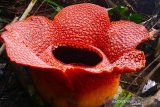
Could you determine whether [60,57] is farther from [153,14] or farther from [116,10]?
[153,14]

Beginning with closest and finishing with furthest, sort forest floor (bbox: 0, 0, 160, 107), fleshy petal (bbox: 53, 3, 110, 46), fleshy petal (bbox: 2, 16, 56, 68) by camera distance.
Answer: fleshy petal (bbox: 2, 16, 56, 68)
forest floor (bbox: 0, 0, 160, 107)
fleshy petal (bbox: 53, 3, 110, 46)

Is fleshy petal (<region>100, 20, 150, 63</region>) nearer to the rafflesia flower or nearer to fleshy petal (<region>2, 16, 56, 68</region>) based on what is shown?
the rafflesia flower

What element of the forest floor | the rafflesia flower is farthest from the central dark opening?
the forest floor

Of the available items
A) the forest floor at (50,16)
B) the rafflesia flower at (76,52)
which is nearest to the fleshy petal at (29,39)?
the rafflesia flower at (76,52)

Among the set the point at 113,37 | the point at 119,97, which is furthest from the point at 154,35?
the point at 119,97

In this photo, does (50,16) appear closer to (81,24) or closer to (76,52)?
(81,24)

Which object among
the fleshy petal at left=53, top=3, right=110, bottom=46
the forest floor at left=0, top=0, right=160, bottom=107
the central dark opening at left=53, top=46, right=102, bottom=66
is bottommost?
the forest floor at left=0, top=0, right=160, bottom=107

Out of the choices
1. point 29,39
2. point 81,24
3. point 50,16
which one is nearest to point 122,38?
point 81,24

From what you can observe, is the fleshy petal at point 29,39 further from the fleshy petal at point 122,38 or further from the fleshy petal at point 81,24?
the fleshy petal at point 122,38
